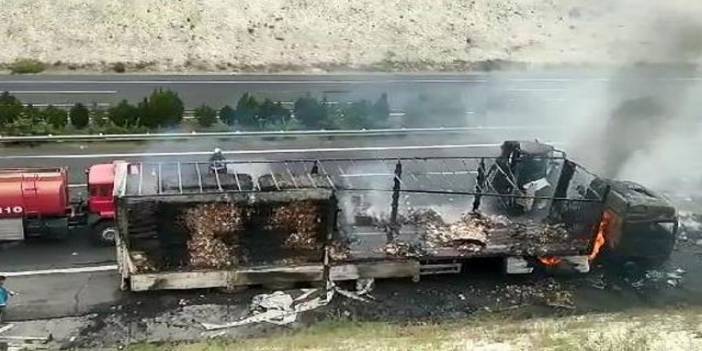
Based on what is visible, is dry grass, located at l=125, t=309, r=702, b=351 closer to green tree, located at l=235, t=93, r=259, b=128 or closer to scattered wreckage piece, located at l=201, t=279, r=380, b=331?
scattered wreckage piece, located at l=201, t=279, r=380, b=331

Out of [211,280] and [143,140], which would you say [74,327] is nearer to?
[211,280]

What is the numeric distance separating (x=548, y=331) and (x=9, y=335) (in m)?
10.5

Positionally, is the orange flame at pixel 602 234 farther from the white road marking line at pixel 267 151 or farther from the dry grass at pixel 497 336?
the white road marking line at pixel 267 151

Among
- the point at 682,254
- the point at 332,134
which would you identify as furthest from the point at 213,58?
the point at 682,254

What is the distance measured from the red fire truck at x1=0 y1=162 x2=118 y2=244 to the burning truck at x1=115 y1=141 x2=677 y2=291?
1201mm

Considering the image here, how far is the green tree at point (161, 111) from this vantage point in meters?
25.5

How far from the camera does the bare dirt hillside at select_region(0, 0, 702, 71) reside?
35375 mm

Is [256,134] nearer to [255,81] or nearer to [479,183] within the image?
[255,81]

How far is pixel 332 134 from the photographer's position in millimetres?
Answer: 26328

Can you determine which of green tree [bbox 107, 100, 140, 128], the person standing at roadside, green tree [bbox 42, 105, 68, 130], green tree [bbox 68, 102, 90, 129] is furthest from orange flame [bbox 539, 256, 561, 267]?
green tree [bbox 42, 105, 68, 130]

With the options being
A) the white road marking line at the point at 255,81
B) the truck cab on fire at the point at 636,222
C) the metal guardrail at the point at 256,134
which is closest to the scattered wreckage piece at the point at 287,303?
the truck cab on fire at the point at 636,222

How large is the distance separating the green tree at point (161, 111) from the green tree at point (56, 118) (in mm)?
2634

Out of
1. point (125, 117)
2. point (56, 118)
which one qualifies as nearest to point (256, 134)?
point (125, 117)

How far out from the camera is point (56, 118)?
24.8 meters
